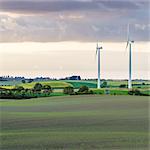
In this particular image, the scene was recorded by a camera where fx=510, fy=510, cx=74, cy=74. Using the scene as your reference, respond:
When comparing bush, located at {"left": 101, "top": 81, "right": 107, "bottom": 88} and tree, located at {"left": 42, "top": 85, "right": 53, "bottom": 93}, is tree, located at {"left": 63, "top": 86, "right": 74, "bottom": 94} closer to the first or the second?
tree, located at {"left": 42, "top": 85, "right": 53, "bottom": 93}

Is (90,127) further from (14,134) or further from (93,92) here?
(93,92)

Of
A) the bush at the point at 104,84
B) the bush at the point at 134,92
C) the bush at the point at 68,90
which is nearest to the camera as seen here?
the bush at the point at 68,90

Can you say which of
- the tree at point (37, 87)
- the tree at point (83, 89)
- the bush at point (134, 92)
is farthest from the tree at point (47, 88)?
the bush at point (134, 92)

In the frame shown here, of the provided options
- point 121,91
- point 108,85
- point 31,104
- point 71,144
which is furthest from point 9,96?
point 71,144

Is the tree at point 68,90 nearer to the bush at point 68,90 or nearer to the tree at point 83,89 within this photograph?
the bush at point 68,90

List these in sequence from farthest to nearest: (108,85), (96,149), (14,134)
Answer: (108,85) < (14,134) < (96,149)

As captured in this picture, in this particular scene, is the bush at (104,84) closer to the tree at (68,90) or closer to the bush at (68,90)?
the tree at (68,90)

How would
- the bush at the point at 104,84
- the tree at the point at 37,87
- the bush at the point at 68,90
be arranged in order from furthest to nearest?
the bush at the point at 104,84 → the bush at the point at 68,90 → the tree at the point at 37,87

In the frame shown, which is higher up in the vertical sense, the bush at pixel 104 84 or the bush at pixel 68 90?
the bush at pixel 104 84

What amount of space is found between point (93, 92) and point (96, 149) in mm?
49002

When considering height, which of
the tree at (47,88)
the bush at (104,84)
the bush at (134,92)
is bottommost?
the bush at (134,92)

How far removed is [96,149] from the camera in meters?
Result: 21.3

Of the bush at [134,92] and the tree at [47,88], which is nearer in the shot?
the tree at [47,88]

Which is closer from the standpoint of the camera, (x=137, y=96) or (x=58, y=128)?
(x=58, y=128)
